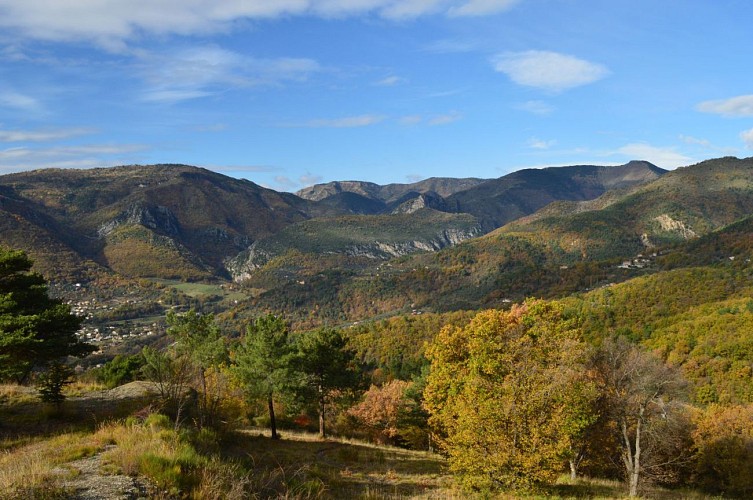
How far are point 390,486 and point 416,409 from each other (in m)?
28.3

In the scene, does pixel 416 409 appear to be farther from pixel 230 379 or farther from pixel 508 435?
pixel 508 435

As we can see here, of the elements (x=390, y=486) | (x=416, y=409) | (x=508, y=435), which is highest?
(x=508, y=435)

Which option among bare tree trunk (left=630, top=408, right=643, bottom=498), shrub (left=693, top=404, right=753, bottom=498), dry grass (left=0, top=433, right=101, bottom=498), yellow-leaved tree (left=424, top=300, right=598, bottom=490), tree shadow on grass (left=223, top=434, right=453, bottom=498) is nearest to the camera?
dry grass (left=0, top=433, right=101, bottom=498)

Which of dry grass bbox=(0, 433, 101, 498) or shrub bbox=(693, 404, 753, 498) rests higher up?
dry grass bbox=(0, 433, 101, 498)

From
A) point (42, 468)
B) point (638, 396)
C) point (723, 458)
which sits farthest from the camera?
point (723, 458)

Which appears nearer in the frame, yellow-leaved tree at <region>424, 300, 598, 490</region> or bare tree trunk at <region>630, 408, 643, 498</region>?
yellow-leaved tree at <region>424, 300, 598, 490</region>

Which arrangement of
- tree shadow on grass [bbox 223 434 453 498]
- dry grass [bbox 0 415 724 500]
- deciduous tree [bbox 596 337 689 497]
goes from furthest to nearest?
deciduous tree [bbox 596 337 689 497] → tree shadow on grass [bbox 223 434 453 498] → dry grass [bbox 0 415 724 500]

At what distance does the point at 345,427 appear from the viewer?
49.1 m

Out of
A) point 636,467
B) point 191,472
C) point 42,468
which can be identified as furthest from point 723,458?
point 42,468

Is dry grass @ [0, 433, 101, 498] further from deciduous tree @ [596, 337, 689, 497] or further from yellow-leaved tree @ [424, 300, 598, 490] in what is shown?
deciduous tree @ [596, 337, 689, 497]

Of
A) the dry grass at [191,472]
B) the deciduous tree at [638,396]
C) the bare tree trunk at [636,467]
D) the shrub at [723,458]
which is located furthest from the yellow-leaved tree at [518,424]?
the shrub at [723,458]

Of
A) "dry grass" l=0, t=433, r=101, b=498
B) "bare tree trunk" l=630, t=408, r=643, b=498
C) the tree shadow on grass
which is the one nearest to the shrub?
"bare tree trunk" l=630, t=408, r=643, b=498

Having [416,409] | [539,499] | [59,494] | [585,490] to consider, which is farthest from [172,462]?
[416,409]

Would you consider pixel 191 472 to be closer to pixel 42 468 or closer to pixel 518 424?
pixel 42 468
